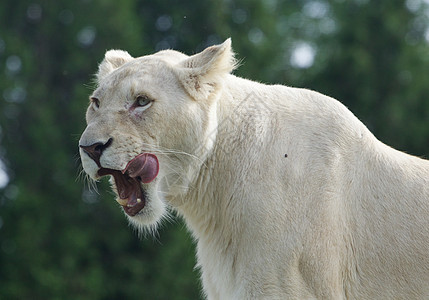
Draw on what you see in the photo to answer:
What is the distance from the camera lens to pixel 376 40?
20922mm

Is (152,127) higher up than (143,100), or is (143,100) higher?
(143,100)

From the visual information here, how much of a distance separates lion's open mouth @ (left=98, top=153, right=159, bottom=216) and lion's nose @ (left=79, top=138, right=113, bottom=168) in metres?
0.10

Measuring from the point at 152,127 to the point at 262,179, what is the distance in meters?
0.77

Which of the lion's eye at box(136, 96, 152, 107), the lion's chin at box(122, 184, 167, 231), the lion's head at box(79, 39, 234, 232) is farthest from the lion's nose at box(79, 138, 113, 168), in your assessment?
the lion's chin at box(122, 184, 167, 231)

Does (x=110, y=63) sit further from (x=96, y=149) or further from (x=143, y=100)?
(x=96, y=149)

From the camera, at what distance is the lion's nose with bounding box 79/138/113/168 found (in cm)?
465

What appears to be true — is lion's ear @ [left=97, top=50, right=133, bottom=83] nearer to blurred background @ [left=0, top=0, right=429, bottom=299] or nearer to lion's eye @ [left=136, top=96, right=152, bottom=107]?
lion's eye @ [left=136, top=96, right=152, bottom=107]

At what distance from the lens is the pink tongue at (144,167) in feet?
15.7

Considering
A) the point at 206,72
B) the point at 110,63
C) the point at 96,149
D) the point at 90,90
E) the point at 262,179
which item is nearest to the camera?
the point at 96,149

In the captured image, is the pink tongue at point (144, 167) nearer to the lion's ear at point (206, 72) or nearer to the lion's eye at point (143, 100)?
the lion's eye at point (143, 100)

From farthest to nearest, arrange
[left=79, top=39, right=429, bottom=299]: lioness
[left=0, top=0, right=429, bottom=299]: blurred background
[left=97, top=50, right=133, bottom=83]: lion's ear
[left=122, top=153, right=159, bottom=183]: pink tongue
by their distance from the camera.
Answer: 1. [left=0, top=0, right=429, bottom=299]: blurred background
2. [left=97, top=50, right=133, bottom=83]: lion's ear
3. [left=122, top=153, right=159, bottom=183]: pink tongue
4. [left=79, top=39, right=429, bottom=299]: lioness

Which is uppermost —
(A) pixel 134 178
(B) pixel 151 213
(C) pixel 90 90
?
(A) pixel 134 178

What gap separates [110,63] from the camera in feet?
18.0

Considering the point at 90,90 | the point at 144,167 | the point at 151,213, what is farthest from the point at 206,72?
the point at 90,90
